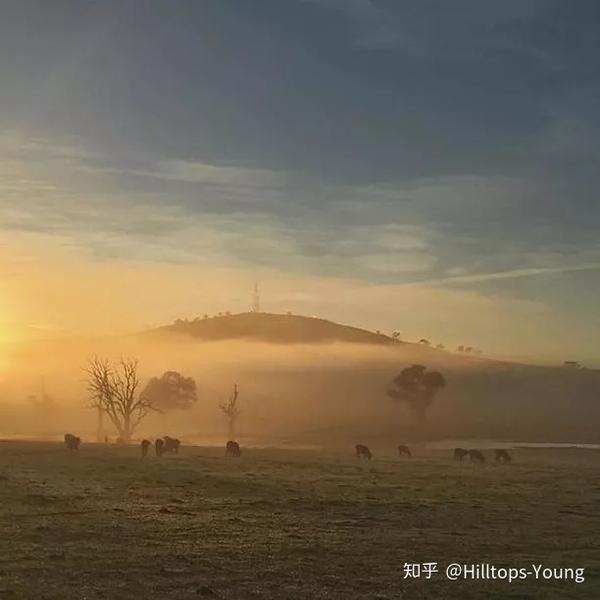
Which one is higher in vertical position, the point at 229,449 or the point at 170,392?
the point at 170,392

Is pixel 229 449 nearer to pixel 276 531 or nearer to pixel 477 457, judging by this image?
pixel 477 457

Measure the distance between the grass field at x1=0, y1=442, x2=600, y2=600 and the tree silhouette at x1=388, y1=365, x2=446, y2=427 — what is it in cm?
8032

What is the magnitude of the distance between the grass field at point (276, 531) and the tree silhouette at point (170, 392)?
294 feet

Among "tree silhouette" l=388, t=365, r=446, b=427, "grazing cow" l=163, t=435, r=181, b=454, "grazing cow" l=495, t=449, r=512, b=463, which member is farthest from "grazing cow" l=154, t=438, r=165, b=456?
"tree silhouette" l=388, t=365, r=446, b=427

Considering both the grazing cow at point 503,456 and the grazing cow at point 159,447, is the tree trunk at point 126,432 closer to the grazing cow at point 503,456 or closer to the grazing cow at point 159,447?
the grazing cow at point 159,447

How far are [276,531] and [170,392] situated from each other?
11160 cm

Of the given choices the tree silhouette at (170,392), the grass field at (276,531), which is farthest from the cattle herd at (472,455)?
the tree silhouette at (170,392)

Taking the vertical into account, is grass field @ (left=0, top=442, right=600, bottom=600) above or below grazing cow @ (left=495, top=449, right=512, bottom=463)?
below

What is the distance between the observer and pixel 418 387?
5069 inches

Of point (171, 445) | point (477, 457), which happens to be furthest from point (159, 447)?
point (477, 457)

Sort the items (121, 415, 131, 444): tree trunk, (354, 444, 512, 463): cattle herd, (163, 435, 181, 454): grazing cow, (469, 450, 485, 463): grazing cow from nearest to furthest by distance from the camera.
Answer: (163, 435, 181, 454): grazing cow < (354, 444, 512, 463): cattle herd < (469, 450, 485, 463): grazing cow < (121, 415, 131, 444): tree trunk

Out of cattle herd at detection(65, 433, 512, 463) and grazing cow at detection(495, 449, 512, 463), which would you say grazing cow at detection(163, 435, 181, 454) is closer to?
cattle herd at detection(65, 433, 512, 463)

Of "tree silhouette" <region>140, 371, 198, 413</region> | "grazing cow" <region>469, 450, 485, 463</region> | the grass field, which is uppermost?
"tree silhouette" <region>140, 371, 198, 413</region>

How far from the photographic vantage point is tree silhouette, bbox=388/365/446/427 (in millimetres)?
127812
